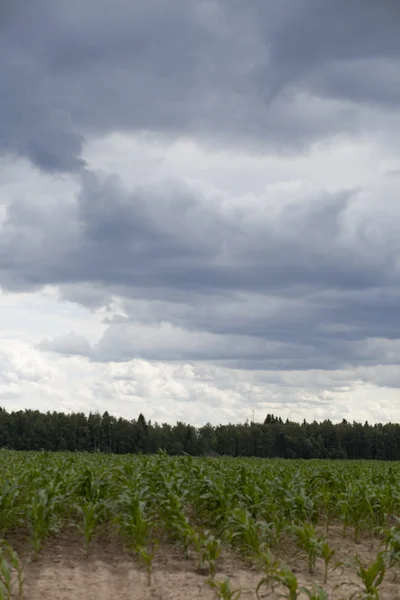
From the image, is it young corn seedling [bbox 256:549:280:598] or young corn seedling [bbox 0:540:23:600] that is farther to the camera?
young corn seedling [bbox 256:549:280:598]

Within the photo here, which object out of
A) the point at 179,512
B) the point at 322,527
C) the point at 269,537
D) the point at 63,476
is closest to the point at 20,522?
the point at 63,476

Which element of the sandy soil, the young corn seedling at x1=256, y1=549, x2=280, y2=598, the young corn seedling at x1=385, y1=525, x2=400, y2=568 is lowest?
the sandy soil

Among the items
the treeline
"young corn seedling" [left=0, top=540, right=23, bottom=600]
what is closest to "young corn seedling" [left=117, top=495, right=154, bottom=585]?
"young corn seedling" [left=0, top=540, right=23, bottom=600]

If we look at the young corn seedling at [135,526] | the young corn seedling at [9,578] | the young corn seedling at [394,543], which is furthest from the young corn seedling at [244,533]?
the young corn seedling at [9,578]

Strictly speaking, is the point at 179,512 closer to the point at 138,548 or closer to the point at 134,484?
the point at 138,548

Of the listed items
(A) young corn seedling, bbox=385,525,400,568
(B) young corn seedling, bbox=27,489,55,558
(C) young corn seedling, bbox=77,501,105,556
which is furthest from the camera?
(C) young corn seedling, bbox=77,501,105,556

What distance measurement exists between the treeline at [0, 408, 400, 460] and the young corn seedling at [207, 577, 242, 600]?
326ft

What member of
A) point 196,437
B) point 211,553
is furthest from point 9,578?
point 196,437

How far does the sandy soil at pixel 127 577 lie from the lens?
952cm

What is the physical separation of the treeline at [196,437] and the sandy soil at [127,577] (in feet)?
321

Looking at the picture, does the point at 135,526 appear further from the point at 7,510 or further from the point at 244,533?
the point at 7,510

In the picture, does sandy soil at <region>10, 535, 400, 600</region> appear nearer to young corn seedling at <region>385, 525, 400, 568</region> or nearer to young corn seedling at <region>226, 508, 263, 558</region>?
young corn seedling at <region>226, 508, 263, 558</region>

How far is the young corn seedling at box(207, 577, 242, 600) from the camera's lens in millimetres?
8915

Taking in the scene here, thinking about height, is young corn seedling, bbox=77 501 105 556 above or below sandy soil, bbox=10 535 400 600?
above
